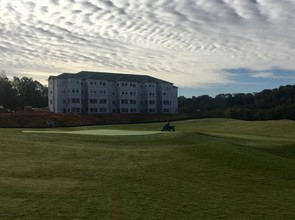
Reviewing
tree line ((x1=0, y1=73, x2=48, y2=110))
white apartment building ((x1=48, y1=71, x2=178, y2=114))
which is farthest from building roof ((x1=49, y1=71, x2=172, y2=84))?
tree line ((x1=0, y1=73, x2=48, y2=110))

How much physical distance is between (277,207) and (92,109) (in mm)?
100437

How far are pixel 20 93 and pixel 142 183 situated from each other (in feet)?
416

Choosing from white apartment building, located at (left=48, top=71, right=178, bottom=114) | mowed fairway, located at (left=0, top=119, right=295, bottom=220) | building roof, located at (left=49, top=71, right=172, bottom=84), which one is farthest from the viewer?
building roof, located at (left=49, top=71, right=172, bottom=84)

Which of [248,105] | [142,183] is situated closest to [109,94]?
[248,105]

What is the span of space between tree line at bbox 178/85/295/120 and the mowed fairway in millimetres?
97525

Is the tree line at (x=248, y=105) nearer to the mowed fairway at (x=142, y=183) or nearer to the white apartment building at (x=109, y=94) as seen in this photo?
the white apartment building at (x=109, y=94)

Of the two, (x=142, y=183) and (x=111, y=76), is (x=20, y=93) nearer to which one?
(x=111, y=76)

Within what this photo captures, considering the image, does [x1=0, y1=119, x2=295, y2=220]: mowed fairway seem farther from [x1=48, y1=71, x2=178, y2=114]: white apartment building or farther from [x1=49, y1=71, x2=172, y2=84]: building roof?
[x1=49, y1=71, x2=172, y2=84]: building roof

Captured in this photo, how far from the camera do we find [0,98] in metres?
120

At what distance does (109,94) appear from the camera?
117062 millimetres

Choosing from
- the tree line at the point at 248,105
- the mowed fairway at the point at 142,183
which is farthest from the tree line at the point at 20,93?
the mowed fairway at the point at 142,183

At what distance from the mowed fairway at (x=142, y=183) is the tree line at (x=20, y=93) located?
318ft

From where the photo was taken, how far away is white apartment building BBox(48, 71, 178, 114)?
361ft

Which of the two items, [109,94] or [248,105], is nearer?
[109,94]
